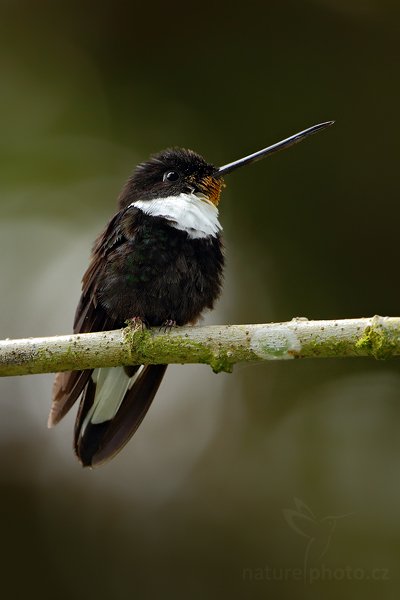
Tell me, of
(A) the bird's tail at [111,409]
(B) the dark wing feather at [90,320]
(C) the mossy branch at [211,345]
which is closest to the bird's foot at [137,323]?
(C) the mossy branch at [211,345]

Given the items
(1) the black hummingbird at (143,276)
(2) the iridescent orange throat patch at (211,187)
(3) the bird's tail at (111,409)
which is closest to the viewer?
(1) the black hummingbird at (143,276)

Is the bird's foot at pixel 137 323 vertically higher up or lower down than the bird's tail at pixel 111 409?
higher up

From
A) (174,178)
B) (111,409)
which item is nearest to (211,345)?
(111,409)

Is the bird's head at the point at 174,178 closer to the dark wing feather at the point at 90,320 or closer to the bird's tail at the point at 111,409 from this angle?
the dark wing feather at the point at 90,320

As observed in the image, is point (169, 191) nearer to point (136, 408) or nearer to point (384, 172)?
point (136, 408)

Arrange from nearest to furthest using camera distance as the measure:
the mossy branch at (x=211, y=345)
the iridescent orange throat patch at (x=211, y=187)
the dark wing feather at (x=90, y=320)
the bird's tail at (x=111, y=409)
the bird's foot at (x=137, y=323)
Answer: the mossy branch at (x=211, y=345), the bird's foot at (x=137, y=323), the dark wing feather at (x=90, y=320), the bird's tail at (x=111, y=409), the iridescent orange throat patch at (x=211, y=187)

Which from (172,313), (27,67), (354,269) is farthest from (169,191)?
(27,67)

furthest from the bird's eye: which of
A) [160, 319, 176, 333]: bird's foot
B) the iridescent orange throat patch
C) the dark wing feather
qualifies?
[160, 319, 176, 333]: bird's foot
